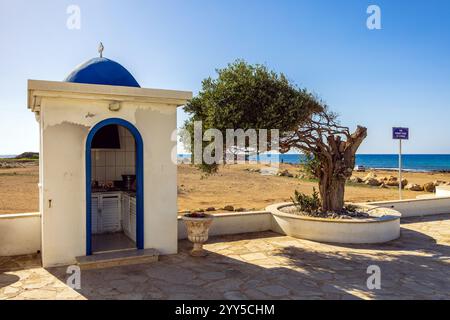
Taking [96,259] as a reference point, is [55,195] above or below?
above

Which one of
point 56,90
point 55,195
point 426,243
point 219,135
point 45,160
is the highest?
point 56,90

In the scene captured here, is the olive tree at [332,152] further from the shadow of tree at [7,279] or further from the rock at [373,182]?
the rock at [373,182]

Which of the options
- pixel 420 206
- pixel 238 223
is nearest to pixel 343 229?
pixel 238 223

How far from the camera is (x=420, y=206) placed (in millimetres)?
13359

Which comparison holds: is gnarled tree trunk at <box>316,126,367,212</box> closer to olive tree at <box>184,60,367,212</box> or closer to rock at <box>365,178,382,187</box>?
olive tree at <box>184,60,367,212</box>

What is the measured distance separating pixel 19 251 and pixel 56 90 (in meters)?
3.91

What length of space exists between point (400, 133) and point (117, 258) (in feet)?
37.0

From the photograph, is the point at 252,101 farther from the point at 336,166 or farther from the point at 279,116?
the point at 336,166

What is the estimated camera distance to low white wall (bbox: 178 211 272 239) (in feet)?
32.4

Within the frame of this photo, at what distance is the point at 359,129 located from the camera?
34.7 ft

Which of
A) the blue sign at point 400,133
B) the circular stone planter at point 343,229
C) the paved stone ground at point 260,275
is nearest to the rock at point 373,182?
the blue sign at point 400,133
